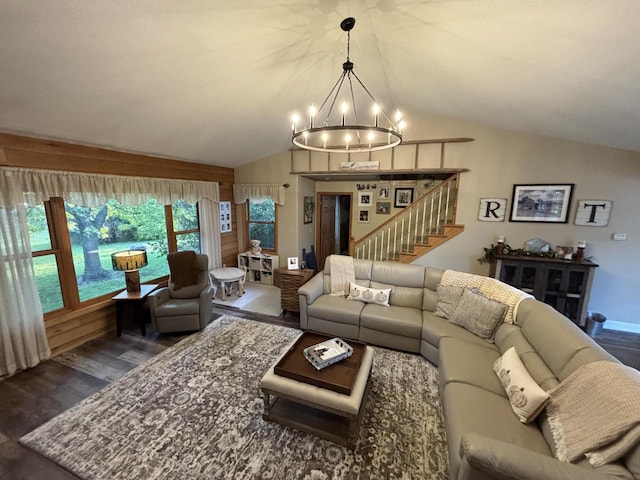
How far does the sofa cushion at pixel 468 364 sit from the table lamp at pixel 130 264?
→ 12.1ft

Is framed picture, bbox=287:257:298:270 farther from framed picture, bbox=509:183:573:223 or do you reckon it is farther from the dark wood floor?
framed picture, bbox=509:183:573:223

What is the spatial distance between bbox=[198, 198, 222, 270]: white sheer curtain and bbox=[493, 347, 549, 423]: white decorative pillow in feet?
15.4

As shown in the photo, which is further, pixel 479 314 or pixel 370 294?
pixel 370 294

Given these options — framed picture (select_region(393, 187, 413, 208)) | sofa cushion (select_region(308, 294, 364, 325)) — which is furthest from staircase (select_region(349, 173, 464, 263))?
sofa cushion (select_region(308, 294, 364, 325))

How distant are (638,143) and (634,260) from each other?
5.21 feet

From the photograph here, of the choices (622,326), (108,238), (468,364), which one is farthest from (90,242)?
(622,326)

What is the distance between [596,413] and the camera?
1361mm

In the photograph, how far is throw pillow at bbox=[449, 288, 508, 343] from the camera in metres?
2.62

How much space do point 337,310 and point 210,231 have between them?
3.11 metres

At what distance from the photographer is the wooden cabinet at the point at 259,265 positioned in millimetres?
5562

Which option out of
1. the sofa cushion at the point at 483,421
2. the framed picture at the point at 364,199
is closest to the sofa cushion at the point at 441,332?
the sofa cushion at the point at 483,421

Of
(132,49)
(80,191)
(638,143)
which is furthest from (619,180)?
(80,191)

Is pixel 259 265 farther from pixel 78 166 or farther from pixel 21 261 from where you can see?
pixel 21 261

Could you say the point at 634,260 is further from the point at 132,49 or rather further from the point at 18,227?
the point at 18,227
